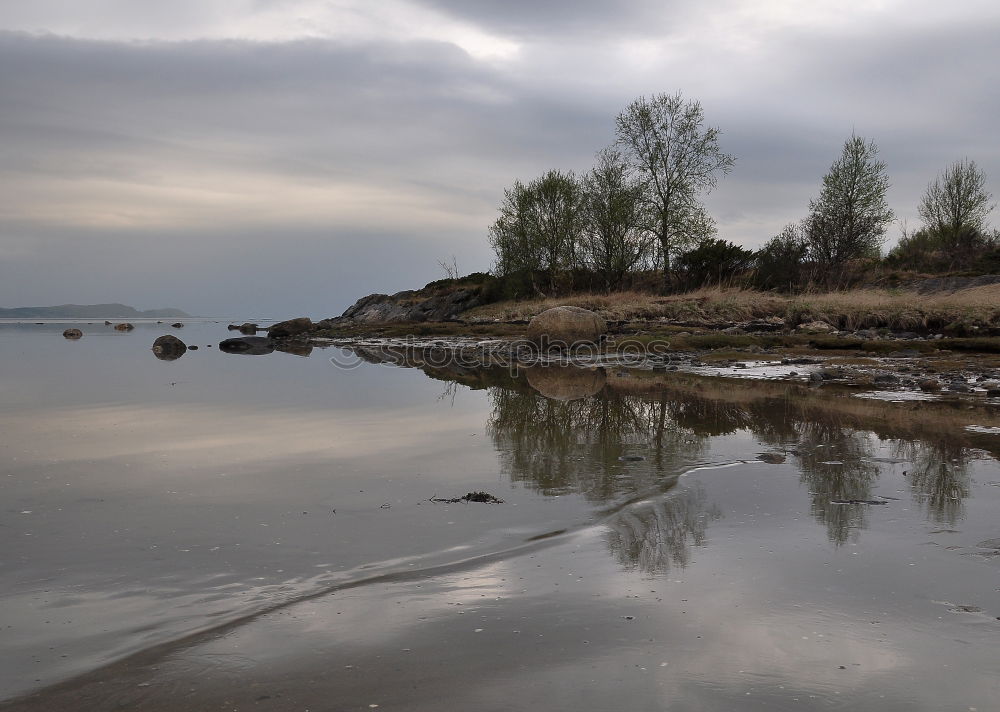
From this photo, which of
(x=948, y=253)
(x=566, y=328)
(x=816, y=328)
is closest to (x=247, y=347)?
(x=566, y=328)

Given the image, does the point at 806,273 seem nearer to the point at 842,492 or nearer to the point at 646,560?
the point at 842,492

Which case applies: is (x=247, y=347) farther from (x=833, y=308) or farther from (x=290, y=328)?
(x=833, y=308)

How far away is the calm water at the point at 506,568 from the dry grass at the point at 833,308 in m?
14.9

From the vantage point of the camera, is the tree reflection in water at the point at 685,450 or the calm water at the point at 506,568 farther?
the tree reflection in water at the point at 685,450

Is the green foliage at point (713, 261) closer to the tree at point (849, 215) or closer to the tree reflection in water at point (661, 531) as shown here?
the tree at point (849, 215)

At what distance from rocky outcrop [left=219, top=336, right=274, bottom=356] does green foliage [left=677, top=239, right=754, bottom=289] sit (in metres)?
21.8

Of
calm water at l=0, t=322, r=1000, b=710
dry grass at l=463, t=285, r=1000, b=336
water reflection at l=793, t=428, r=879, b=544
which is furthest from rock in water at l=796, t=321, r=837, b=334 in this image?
water reflection at l=793, t=428, r=879, b=544

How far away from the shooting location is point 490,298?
51750 millimetres

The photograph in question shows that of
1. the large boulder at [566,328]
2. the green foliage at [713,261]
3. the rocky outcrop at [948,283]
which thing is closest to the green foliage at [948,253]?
the rocky outcrop at [948,283]

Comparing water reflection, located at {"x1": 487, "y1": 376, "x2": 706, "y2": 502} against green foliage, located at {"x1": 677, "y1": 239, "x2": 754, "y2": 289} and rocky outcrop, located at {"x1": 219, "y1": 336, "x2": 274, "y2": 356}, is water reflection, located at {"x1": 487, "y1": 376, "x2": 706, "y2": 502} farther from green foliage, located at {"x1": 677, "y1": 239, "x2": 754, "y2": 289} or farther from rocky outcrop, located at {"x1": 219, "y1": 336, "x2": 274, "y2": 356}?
green foliage, located at {"x1": 677, "y1": 239, "x2": 754, "y2": 289}

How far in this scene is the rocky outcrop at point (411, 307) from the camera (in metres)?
52.6

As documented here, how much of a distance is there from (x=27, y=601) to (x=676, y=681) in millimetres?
3236

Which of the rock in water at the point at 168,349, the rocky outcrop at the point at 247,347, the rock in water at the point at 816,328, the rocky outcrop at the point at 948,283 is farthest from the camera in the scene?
the rocky outcrop at the point at 948,283

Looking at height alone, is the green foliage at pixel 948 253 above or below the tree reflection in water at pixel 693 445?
above
